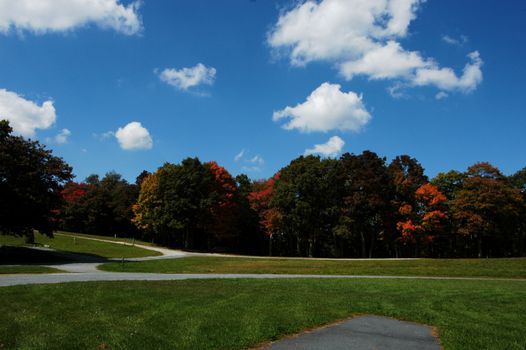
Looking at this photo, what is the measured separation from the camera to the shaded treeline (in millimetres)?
54875

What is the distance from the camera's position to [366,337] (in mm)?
8672

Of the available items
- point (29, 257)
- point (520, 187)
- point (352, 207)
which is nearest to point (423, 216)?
point (352, 207)

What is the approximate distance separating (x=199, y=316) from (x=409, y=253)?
205ft

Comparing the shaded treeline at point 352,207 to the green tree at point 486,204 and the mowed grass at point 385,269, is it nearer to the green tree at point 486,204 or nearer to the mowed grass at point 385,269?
the green tree at point 486,204

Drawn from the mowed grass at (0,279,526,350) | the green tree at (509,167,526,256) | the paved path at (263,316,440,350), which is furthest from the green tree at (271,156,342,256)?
the paved path at (263,316,440,350)

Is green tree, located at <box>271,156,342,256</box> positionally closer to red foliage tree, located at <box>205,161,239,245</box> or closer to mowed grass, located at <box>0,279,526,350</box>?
red foliage tree, located at <box>205,161,239,245</box>


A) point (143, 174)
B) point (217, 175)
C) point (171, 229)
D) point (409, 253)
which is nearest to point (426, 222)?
point (409, 253)

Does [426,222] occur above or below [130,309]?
above

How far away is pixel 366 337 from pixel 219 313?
351cm

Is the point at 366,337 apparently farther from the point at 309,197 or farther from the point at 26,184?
the point at 309,197

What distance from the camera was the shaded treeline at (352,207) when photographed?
2160 inches

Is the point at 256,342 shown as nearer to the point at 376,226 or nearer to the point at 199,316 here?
the point at 199,316

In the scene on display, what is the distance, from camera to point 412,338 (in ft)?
28.7

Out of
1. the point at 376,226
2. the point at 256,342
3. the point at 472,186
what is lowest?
the point at 256,342
